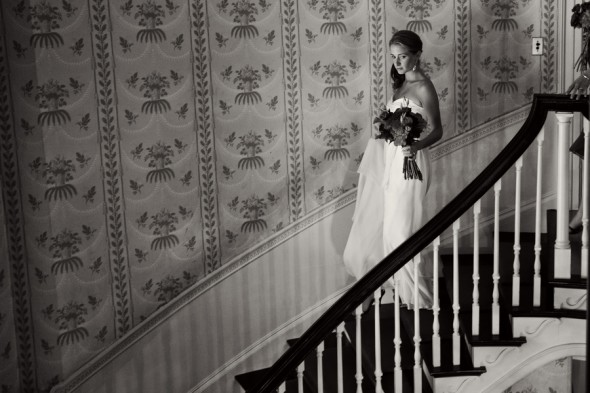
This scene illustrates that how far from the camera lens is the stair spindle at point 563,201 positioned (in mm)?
4215

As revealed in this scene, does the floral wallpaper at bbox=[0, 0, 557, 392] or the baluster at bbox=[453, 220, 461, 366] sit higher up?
the floral wallpaper at bbox=[0, 0, 557, 392]

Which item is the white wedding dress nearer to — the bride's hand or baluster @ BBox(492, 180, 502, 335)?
the bride's hand

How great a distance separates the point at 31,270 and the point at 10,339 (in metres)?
0.40

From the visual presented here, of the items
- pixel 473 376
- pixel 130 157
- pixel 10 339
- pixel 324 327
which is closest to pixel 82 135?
pixel 130 157

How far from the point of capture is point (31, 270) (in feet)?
15.9

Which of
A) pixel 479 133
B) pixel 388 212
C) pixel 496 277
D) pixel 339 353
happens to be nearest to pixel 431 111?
pixel 388 212

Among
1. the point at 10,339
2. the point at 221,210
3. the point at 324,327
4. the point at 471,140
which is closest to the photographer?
the point at 324,327

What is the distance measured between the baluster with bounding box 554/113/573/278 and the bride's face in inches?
41.5

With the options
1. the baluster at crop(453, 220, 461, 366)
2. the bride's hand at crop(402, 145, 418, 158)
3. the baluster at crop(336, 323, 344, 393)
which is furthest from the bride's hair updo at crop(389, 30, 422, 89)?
the baluster at crop(336, 323, 344, 393)

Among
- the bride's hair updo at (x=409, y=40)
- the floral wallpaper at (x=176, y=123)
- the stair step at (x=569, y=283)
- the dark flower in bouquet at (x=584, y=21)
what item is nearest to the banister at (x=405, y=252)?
the dark flower in bouquet at (x=584, y=21)

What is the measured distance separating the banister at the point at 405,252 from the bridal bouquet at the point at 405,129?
2.00 ft

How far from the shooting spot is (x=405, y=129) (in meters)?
4.80

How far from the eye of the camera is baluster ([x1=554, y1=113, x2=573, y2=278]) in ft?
13.8

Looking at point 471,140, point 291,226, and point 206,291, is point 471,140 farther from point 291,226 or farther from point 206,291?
point 206,291
